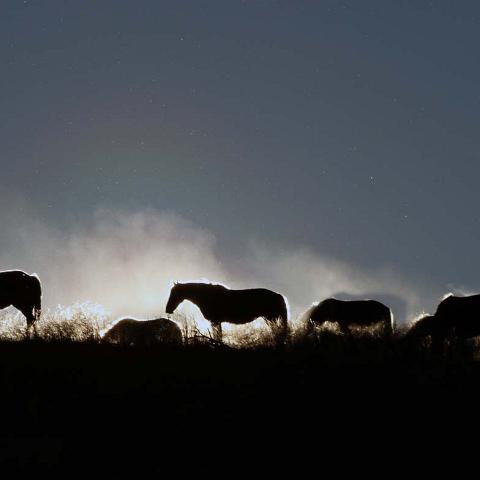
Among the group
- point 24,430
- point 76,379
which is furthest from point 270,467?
point 76,379

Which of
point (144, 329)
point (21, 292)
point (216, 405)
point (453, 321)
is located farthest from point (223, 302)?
point (216, 405)

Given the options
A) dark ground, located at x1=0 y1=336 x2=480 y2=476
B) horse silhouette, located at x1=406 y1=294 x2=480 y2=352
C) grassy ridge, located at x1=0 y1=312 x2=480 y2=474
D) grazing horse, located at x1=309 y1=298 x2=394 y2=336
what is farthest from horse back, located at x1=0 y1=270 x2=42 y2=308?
horse silhouette, located at x1=406 y1=294 x2=480 y2=352

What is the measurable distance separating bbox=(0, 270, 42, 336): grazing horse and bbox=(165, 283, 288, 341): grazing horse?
13.0ft

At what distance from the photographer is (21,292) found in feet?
66.9

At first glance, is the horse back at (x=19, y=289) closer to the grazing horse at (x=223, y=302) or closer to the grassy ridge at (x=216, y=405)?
the grazing horse at (x=223, y=302)

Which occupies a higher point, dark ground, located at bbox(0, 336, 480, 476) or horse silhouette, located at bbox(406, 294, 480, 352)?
horse silhouette, located at bbox(406, 294, 480, 352)

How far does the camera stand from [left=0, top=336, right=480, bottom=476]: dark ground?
22.9 ft

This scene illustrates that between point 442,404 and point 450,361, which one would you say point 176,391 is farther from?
point 450,361

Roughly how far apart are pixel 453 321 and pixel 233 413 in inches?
372

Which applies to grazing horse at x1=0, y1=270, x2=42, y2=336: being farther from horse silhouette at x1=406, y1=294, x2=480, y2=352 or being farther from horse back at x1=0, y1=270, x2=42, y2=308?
horse silhouette at x1=406, y1=294, x2=480, y2=352

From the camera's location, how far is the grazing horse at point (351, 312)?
19703 millimetres

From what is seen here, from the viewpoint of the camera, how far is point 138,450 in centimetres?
709

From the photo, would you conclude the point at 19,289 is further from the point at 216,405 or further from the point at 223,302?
the point at 216,405

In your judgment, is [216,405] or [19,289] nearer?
[216,405]
